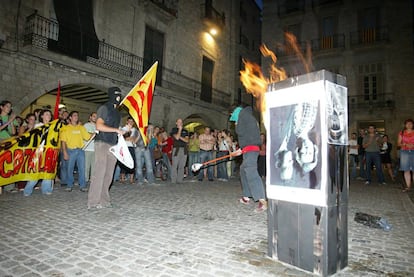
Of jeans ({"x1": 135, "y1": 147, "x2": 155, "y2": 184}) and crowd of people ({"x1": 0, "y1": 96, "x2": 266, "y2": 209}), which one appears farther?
jeans ({"x1": 135, "y1": 147, "x2": 155, "y2": 184})

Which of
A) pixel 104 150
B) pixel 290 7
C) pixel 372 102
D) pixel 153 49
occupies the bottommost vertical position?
pixel 104 150

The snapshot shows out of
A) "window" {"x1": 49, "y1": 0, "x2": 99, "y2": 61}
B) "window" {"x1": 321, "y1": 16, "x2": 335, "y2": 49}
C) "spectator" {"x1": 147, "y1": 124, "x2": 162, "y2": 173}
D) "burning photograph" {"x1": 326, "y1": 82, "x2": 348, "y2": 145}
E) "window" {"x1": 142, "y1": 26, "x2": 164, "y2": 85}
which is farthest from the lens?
"window" {"x1": 321, "y1": 16, "x2": 335, "y2": 49}

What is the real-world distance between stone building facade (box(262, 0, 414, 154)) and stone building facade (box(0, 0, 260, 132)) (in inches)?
274

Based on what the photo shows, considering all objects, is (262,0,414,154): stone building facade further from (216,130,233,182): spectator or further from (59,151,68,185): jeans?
(59,151,68,185): jeans

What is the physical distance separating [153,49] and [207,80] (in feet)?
18.8

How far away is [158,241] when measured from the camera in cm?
302

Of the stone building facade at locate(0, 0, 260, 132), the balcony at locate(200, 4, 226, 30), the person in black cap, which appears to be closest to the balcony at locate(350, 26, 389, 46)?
the stone building facade at locate(0, 0, 260, 132)

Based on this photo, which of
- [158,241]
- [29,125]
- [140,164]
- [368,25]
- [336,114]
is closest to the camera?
[336,114]

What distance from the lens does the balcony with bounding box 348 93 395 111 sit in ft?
69.1

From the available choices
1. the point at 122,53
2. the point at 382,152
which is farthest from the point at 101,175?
the point at 382,152

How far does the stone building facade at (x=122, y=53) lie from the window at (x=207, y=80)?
0.26 feet

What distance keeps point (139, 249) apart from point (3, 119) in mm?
5255

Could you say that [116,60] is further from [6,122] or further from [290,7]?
[290,7]

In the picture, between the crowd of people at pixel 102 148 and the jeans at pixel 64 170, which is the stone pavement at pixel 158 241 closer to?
the crowd of people at pixel 102 148
